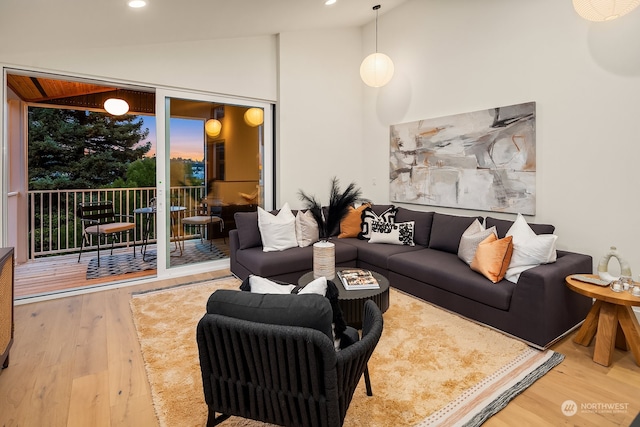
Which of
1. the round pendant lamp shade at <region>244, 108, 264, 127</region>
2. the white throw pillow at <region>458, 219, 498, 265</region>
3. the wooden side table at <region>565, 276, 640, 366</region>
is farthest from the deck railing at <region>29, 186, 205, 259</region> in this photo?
the wooden side table at <region>565, 276, 640, 366</region>

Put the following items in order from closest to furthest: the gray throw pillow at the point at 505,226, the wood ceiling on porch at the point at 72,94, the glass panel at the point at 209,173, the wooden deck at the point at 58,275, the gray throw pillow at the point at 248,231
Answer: the gray throw pillow at the point at 505,226 < the wooden deck at the point at 58,275 < the gray throw pillow at the point at 248,231 < the glass panel at the point at 209,173 < the wood ceiling on porch at the point at 72,94

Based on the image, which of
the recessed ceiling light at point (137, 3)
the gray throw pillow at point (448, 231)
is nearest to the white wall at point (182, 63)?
the recessed ceiling light at point (137, 3)

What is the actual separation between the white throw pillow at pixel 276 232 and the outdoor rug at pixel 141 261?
1.10 meters

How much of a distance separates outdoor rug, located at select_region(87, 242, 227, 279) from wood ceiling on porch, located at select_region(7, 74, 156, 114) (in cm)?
233

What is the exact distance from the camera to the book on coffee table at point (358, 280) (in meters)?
2.89

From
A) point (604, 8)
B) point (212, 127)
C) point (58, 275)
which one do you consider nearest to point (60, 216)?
point (58, 275)

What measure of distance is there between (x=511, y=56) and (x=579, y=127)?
104cm

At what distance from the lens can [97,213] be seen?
5676 millimetres

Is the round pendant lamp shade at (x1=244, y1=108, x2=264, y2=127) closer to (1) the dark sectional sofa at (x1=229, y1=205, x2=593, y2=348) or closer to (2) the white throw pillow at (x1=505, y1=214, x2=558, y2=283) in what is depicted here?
(1) the dark sectional sofa at (x1=229, y1=205, x2=593, y2=348)

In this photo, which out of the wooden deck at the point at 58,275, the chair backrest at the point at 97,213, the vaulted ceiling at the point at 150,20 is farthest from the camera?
the chair backrest at the point at 97,213

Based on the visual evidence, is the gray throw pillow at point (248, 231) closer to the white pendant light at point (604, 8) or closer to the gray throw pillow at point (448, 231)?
the gray throw pillow at point (448, 231)

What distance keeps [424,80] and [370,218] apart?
1.94 metres

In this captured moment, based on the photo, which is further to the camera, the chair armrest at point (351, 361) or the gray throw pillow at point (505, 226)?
the gray throw pillow at point (505, 226)

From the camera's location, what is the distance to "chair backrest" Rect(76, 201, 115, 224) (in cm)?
532
